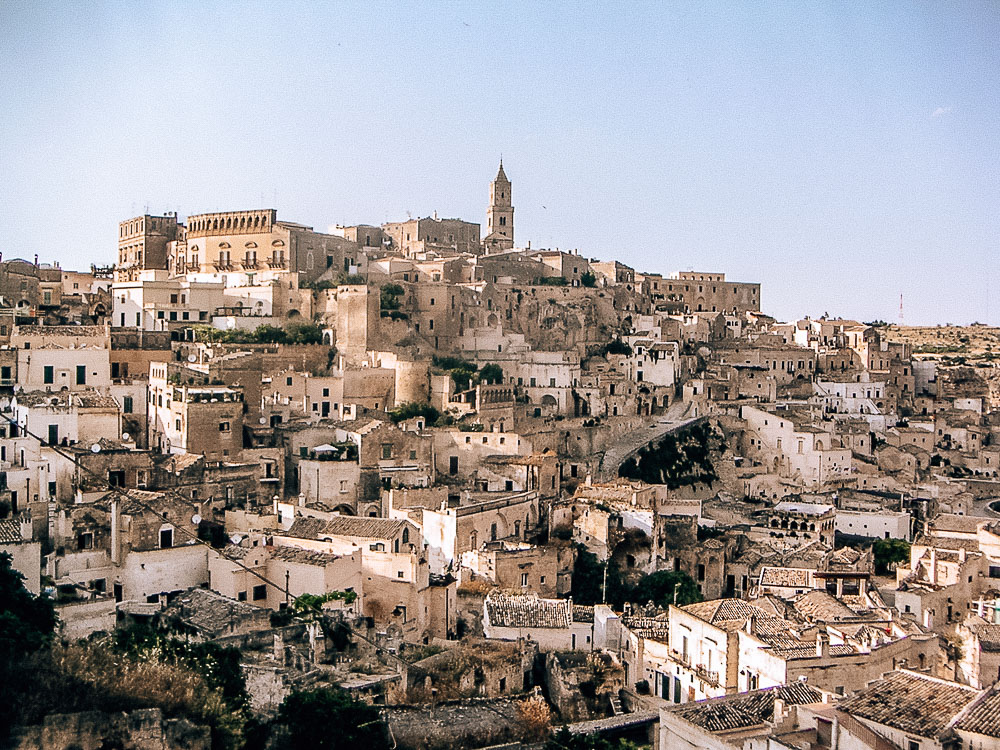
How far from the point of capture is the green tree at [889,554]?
29797mm

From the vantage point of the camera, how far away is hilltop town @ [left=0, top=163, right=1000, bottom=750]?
1761 centimetres

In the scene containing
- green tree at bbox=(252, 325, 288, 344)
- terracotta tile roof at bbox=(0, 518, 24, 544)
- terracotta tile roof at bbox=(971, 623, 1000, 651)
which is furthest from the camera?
green tree at bbox=(252, 325, 288, 344)

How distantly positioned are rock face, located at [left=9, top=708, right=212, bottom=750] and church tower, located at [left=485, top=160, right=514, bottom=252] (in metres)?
46.0

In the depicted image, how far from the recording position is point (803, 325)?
54.1m

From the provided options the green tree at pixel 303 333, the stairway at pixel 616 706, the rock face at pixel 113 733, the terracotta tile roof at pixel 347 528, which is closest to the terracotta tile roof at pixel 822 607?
the stairway at pixel 616 706

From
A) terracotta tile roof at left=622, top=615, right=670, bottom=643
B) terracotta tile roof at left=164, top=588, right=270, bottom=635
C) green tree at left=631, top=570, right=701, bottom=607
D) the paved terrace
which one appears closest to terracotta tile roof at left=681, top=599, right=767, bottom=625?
terracotta tile roof at left=622, top=615, right=670, bottom=643

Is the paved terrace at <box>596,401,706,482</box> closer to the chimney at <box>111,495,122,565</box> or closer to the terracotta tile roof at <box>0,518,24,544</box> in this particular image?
the chimney at <box>111,495,122,565</box>

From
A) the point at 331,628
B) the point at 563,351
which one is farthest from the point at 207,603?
the point at 563,351

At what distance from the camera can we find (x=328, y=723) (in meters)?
16.8

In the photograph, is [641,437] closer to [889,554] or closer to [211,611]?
[889,554]

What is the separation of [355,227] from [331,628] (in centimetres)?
3139

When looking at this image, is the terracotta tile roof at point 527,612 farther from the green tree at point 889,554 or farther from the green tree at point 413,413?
the green tree at point 889,554

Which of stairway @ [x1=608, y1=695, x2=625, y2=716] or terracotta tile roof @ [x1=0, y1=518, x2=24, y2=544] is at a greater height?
terracotta tile roof @ [x1=0, y1=518, x2=24, y2=544]

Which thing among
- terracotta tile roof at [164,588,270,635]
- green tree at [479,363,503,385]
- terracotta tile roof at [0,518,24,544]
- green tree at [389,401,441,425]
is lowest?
terracotta tile roof at [164,588,270,635]
